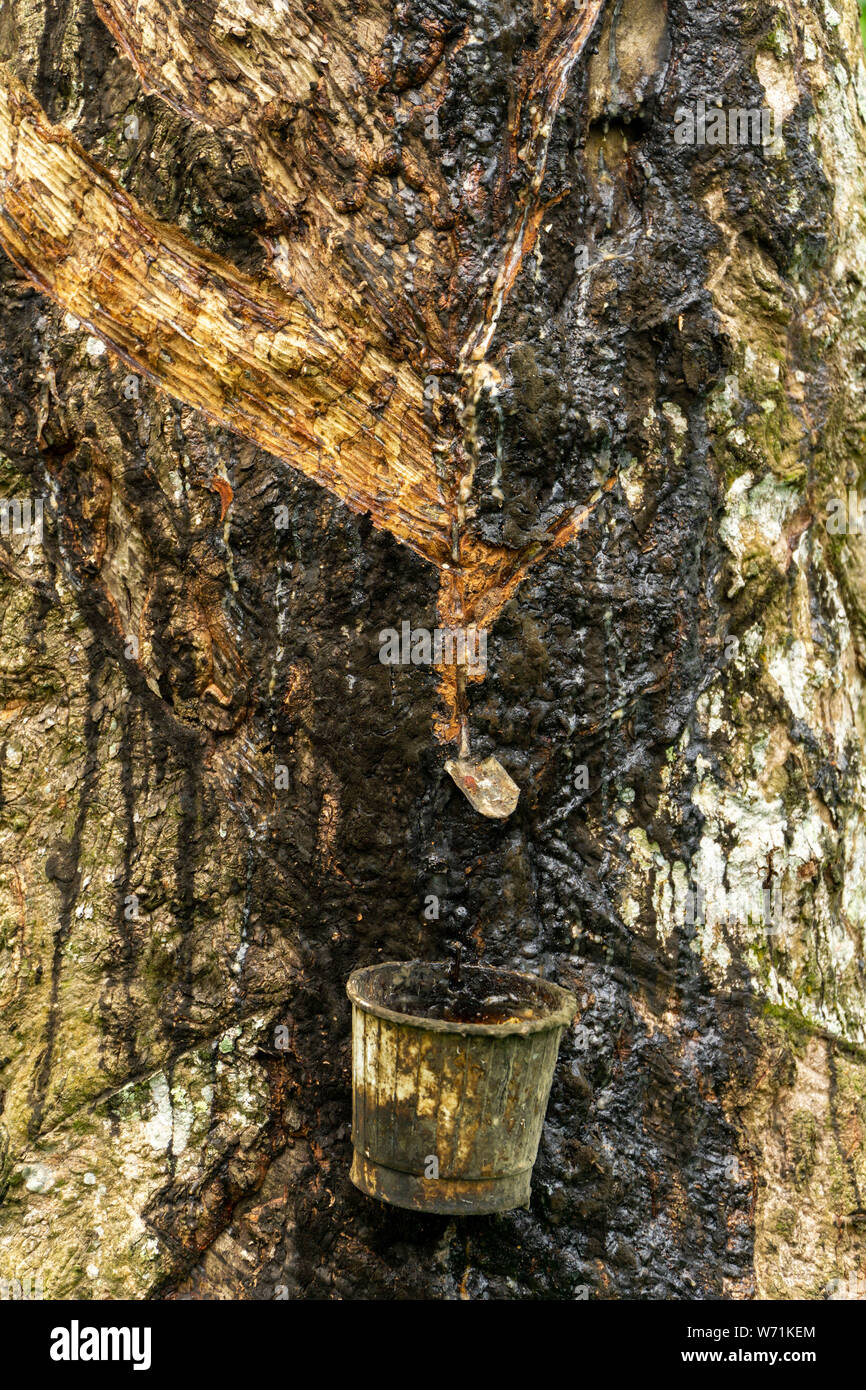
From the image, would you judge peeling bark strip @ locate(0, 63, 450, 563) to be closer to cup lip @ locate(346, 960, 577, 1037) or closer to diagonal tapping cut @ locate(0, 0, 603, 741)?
diagonal tapping cut @ locate(0, 0, 603, 741)

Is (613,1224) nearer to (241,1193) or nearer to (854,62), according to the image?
(241,1193)

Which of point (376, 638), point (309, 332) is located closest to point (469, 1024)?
point (376, 638)

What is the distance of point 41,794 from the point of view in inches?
115

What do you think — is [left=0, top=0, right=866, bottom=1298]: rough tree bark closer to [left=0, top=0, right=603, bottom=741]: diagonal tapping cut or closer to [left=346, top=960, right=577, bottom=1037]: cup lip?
[left=0, top=0, right=603, bottom=741]: diagonal tapping cut

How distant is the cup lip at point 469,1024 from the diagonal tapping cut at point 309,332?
0.57 metres

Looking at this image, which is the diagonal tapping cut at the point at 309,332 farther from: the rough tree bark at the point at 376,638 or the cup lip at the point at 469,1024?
the cup lip at the point at 469,1024

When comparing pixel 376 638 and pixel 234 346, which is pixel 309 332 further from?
pixel 376 638

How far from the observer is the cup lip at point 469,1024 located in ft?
7.48

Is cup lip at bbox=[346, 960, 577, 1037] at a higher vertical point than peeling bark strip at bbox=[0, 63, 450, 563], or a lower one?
lower

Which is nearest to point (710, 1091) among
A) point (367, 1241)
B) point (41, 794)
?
point (367, 1241)

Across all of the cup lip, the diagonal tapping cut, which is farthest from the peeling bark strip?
the cup lip

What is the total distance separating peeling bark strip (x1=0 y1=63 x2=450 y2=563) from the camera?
2818 mm

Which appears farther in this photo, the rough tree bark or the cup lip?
the rough tree bark

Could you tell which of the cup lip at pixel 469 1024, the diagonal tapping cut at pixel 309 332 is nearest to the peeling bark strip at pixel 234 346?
the diagonal tapping cut at pixel 309 332
